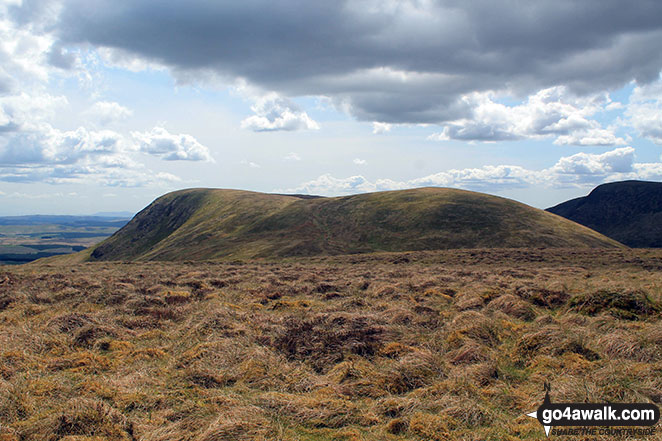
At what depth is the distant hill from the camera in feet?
504

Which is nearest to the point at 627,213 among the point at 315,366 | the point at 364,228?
the point at 364,228

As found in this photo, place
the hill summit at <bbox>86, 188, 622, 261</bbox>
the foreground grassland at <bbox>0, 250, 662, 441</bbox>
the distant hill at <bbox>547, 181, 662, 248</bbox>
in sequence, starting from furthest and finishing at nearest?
the distant hill at <bbox>547, 181, 662, 248</bbox>, the hill summit at <bbox>86, 188, 622, 261</bbox>, the foreground grassland at <bbox>0, 250, 662, 441</bbox>

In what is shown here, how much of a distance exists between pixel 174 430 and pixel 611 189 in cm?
23957

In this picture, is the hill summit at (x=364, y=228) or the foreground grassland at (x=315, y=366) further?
the hill summit at (x=364, y=228)

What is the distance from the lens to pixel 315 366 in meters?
10.0

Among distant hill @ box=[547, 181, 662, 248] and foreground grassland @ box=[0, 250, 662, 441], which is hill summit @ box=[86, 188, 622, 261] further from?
distant hill @ box=[547, 181, 662, 248]

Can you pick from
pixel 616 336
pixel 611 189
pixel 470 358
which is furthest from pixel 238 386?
pixel 611 189

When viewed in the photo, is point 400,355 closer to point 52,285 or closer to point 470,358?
point 470,358

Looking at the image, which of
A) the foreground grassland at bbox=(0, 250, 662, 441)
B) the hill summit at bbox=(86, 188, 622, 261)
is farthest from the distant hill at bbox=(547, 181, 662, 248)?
the foreground grassland at bbox=(0, 250, 662, 441)

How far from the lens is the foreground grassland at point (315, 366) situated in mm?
6891

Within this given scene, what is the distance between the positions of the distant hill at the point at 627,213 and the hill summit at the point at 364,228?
85.2 meters

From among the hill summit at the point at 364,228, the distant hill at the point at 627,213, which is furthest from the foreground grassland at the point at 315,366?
the distant hill at the point at 627,213

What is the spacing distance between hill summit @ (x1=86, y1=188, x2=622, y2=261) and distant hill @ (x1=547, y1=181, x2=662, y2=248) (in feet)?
279

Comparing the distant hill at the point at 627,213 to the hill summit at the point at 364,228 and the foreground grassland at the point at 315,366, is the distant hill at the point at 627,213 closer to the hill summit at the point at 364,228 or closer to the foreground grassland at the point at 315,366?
the hill summit at the point at 364,228
